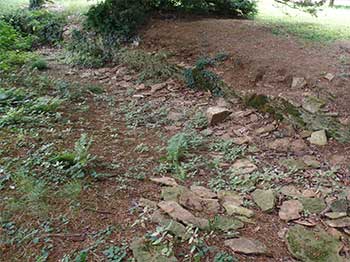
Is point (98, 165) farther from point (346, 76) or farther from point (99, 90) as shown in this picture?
point (346, 76)

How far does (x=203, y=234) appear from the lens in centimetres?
269

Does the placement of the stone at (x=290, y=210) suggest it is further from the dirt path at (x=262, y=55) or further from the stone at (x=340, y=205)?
the dirt path at (x=262, y=55)

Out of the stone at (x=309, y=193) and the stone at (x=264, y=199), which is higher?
Result: the stone at (x=309, y=193)

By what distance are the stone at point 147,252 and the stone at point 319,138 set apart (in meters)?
2.27

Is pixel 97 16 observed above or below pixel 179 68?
above

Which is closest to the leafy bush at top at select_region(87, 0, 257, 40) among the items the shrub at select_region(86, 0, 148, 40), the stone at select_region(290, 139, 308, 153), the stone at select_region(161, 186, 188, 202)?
the shrub at select_region(86, 0, 148, 40)

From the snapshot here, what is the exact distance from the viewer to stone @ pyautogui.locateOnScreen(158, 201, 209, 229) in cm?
278

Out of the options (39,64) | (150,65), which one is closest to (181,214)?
(150,65)

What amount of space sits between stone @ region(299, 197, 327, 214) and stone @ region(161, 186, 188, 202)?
102 centimetres

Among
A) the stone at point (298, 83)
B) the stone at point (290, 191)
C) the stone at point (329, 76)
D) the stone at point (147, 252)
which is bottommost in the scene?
the stone at point (290, 191)

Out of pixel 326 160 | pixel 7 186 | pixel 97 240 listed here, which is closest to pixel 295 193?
pixel 326 160

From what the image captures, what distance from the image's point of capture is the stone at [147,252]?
242cm

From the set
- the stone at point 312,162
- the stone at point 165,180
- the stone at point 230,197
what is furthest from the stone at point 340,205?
the stone at point 165,180

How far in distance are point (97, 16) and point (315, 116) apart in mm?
5212
